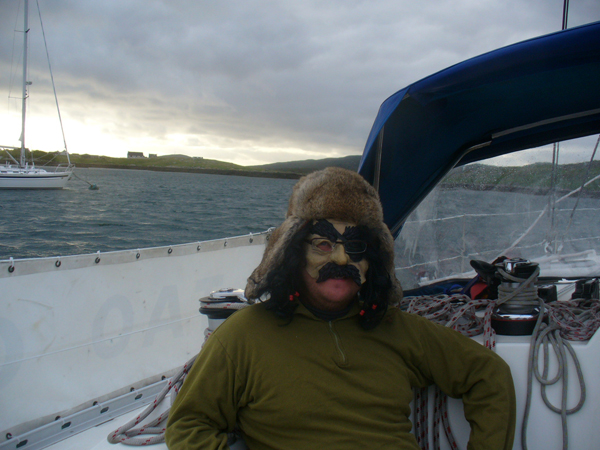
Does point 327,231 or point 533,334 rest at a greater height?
point 327,231

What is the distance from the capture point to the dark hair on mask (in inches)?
62.4

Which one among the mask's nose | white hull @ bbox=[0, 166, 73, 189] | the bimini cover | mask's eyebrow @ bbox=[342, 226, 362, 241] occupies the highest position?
white hull @ bbox=[0, 166, 73, 189]

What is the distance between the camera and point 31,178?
127 ft

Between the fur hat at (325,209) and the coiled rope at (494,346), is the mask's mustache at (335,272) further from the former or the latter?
the coiled rope at (494,346)

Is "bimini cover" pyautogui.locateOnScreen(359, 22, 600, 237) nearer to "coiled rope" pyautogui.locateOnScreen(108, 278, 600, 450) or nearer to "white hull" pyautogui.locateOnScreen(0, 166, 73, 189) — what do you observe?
"coiled rope" pyautogui.locateOnScreen(108, 278, 600, 450)

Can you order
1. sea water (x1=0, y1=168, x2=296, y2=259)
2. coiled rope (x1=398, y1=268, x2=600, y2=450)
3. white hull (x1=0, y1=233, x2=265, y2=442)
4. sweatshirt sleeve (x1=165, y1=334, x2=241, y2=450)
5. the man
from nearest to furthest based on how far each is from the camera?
sweatshirt sleeve (x1=165, y1=334, x2=241, y2=450), the man, coiled rope (x1=398, y1=268, x2=600, y2=450), white hull (x1=0, y1=233, x2=265, y2=442), sea water (x1=0, y1=168, x2=296, y2=259)

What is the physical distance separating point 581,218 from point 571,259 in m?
0.30

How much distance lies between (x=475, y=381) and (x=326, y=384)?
60 cm

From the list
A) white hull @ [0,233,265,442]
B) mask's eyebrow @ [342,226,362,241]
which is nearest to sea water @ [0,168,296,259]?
white hull @ [0,233,265,442]

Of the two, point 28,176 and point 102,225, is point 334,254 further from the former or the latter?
point 28,176

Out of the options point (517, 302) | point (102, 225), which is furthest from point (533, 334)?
point (102, 225)

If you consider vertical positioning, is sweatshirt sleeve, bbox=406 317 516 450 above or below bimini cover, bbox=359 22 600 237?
below

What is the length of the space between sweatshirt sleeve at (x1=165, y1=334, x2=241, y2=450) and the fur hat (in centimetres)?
31

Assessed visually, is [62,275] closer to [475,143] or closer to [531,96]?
[475,143]
